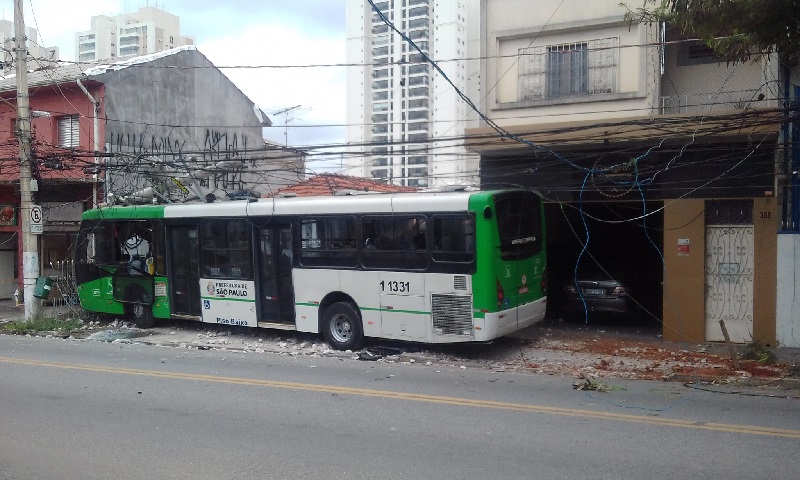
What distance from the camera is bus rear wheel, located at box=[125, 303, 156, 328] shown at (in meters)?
16.6

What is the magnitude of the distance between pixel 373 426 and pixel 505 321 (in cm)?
464

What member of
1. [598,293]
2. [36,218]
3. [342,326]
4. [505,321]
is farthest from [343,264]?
[36,218]

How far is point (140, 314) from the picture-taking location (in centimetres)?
1673

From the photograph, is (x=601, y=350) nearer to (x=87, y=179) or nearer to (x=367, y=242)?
(x=367, y=242)

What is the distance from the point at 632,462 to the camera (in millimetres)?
6273

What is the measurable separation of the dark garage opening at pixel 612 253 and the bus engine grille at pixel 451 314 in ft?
15.0

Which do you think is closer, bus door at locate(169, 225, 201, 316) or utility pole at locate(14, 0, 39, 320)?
bus door at locate(169, 225, 201, 316)

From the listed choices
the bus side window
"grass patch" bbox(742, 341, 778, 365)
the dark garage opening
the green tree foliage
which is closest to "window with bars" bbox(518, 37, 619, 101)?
the dark garage opening

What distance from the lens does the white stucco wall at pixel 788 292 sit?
1263 centimetres

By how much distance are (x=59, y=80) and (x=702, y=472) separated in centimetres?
2092

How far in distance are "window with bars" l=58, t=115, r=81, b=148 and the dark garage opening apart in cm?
1454

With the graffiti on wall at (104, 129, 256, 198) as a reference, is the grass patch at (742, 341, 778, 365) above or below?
below

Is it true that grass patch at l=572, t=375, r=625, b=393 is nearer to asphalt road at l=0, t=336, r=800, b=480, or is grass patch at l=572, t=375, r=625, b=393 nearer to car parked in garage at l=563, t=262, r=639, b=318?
asphalt road at l=0, t=336, r=800, b=480

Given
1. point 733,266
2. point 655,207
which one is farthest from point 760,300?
point 655,207
